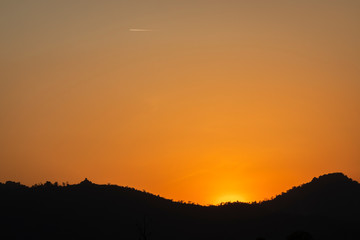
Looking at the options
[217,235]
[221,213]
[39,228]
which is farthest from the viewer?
[221,213]

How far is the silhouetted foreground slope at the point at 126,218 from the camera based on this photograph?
157625mm

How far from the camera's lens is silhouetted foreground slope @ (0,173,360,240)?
157625mm

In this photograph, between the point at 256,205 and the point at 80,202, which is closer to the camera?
the point at 80,202

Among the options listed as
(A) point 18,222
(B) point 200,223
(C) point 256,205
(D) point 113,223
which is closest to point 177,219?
(B) point 200,223

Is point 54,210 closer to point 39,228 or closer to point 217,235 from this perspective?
point 39,228

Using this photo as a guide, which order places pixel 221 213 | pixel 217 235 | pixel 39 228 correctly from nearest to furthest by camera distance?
1. pixel 39 228
2. pixel 217 235
3. pixel 221 213

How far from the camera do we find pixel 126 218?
167 meters

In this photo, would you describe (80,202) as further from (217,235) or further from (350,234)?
(350,234)

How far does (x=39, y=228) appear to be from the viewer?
513 feet

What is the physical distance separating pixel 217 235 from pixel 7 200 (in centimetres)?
6057

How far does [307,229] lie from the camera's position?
557 feet

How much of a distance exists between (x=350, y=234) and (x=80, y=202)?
77962 mm

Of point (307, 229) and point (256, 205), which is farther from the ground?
point (256, 205)

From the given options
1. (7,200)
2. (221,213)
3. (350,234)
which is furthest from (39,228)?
(350,234)
